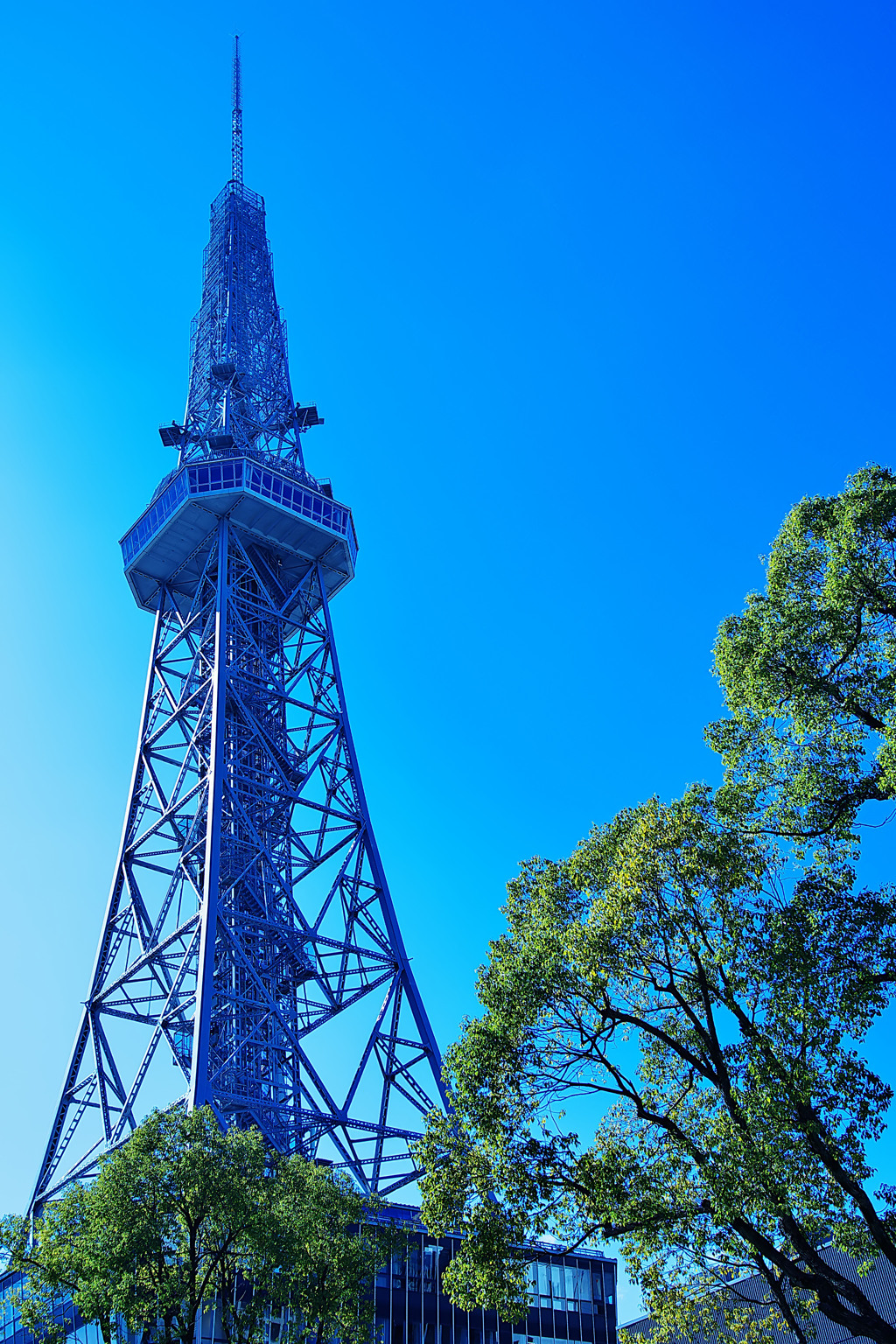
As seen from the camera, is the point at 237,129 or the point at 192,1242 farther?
the point at 237,129

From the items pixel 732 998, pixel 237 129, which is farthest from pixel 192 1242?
pixel 237 129

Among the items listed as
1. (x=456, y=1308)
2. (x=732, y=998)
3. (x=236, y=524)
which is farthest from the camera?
(x=236, y=524)

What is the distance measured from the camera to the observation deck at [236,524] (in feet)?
180

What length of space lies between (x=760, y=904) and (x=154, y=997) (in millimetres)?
34289

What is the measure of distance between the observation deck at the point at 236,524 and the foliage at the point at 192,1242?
3490 cm

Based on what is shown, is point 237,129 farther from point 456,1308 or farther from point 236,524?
point 456,1308

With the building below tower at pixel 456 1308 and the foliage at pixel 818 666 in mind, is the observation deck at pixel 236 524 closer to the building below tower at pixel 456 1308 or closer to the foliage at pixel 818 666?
the building below tower at pixel 456 1308

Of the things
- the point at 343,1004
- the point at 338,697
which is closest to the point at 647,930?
the point at 343,1004

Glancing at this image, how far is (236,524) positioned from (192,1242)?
38.7 meters

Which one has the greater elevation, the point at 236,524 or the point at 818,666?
the point at 236,524

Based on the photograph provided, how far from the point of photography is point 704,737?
2203 cm

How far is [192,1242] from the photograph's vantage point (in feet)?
76.0

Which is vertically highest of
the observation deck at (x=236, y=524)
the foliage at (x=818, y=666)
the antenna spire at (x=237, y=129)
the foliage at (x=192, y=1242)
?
the antenna spire at (x=237, y=129)

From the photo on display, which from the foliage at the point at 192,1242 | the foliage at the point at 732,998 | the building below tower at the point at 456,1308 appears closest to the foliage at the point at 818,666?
the foliage at the point at 732,998
